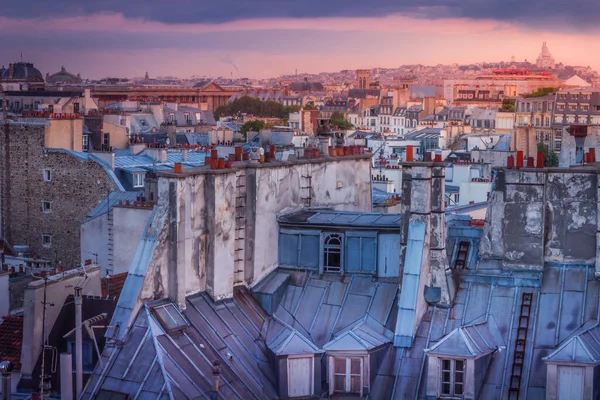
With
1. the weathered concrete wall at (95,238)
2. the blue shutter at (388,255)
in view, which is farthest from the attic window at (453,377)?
the weathered concrete wall at (95,238)

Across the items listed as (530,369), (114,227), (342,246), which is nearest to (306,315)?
(342,246)

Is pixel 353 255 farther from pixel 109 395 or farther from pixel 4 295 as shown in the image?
pixel 4 295

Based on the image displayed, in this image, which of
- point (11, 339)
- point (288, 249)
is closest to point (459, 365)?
point (288, 249)

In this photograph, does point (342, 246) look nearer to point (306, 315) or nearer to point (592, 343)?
point (306, 315)

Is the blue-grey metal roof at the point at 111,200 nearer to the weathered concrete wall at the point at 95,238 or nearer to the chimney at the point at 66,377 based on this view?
the weathered concrete wall at the point at 95,238

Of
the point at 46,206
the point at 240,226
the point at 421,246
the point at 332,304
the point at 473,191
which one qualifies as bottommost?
the point at 46,206

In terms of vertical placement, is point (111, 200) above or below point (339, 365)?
Result: above
